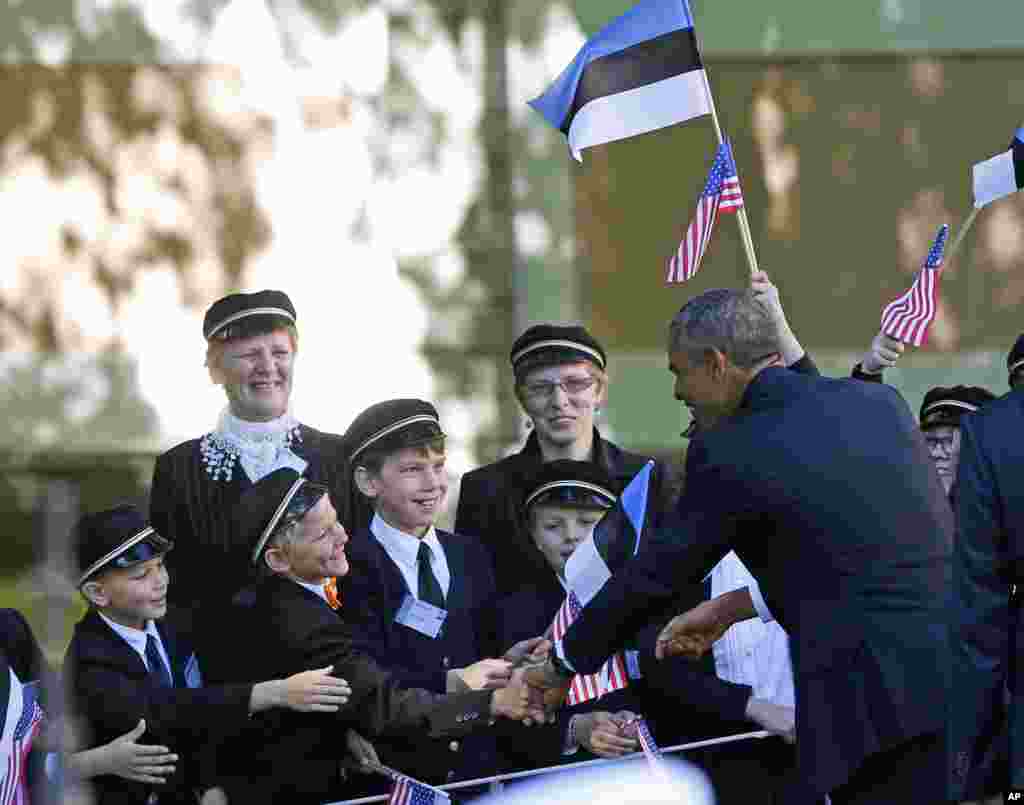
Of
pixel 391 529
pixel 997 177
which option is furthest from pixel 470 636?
pixel 997 177

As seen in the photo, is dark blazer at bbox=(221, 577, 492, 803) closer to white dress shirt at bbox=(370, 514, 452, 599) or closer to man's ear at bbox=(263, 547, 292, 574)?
man's ear at bbox=(263, 547, 292, 574)

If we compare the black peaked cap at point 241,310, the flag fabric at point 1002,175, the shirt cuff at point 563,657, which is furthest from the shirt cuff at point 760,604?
the black peaked cap at point 241,310

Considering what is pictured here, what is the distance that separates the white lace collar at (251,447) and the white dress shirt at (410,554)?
20.6 inches

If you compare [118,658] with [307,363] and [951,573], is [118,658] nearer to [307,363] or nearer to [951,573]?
[951,573]

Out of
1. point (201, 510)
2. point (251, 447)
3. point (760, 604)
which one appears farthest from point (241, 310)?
point (760, 604)

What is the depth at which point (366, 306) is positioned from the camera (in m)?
14.3

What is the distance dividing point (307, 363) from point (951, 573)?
895 centimetres

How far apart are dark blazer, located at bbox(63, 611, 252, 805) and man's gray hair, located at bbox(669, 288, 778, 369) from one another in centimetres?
178

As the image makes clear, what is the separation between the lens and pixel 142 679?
661 centimetres

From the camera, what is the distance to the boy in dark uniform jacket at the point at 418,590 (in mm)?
6652

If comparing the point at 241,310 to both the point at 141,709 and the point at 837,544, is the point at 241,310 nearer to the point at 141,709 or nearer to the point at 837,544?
the point at 141,709

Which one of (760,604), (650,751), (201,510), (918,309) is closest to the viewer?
(760,604)

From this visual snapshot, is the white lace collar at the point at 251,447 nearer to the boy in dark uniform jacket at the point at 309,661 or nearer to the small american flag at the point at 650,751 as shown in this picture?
the boy in dark uniform jacket at the point at 309,661

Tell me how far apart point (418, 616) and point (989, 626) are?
2.11m
